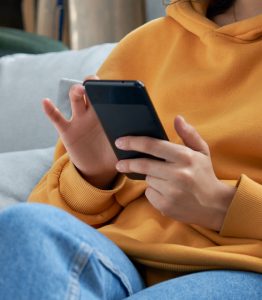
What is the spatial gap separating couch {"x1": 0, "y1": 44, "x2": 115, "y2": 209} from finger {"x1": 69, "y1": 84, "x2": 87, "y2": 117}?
1.12 feet

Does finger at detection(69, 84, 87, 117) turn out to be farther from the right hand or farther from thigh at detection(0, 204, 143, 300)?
thigh at detection(0, 204, 143, 300)

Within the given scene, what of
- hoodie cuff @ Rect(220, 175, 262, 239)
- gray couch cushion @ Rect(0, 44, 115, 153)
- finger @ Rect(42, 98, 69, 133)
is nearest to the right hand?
finger @ Rect(42, 98, 69, 133)

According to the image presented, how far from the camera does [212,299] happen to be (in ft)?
2.32

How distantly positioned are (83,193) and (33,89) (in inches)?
22.3

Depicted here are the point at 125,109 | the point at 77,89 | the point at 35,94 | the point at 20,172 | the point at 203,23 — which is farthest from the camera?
the point at 35,94

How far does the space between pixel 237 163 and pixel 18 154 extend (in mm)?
485

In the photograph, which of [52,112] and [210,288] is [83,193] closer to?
[52,112]

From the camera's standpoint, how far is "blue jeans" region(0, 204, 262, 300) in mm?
646

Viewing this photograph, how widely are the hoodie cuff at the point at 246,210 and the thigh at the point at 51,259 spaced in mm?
173

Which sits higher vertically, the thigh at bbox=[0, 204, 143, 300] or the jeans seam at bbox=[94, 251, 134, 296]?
the thigh at bbox=[0, 204, 143, 300]

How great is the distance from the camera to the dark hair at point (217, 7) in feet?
3.54

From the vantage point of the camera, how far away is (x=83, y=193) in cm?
97

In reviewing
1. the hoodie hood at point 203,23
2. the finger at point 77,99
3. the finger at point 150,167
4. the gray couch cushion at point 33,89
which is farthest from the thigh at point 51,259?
the gray couch cushion at point 33,89

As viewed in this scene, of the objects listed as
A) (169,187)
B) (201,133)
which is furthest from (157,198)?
(201,133)
